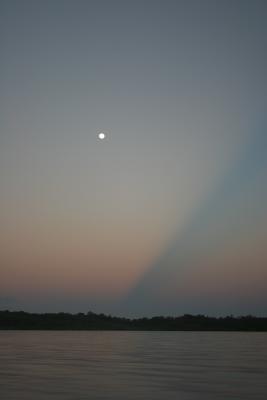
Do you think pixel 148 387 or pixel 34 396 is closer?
pixel 34 396

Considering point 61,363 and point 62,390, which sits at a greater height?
point 61,363

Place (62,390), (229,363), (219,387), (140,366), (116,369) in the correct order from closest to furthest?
(62,390), (219,387), (116,369), (140,366), (229,363)

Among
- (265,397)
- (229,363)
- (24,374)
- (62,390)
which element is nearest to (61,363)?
(24,374)

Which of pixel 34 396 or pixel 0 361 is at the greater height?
pixel 0 361

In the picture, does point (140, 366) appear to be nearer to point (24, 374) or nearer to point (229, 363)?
point (229, 363)

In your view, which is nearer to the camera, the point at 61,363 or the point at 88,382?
the point at 88,382

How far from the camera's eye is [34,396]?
25.7 metres

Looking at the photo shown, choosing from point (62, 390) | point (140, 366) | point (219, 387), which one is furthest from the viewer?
point (140, 366)

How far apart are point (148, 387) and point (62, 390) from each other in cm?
470

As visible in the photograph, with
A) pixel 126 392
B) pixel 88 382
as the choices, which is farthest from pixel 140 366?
pixel 126 392

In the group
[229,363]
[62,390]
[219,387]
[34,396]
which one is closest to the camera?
[34,396]

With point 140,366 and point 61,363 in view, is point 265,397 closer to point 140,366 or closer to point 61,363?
point 140,366

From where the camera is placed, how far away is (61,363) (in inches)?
1699

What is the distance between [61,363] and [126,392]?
53.3 ft
